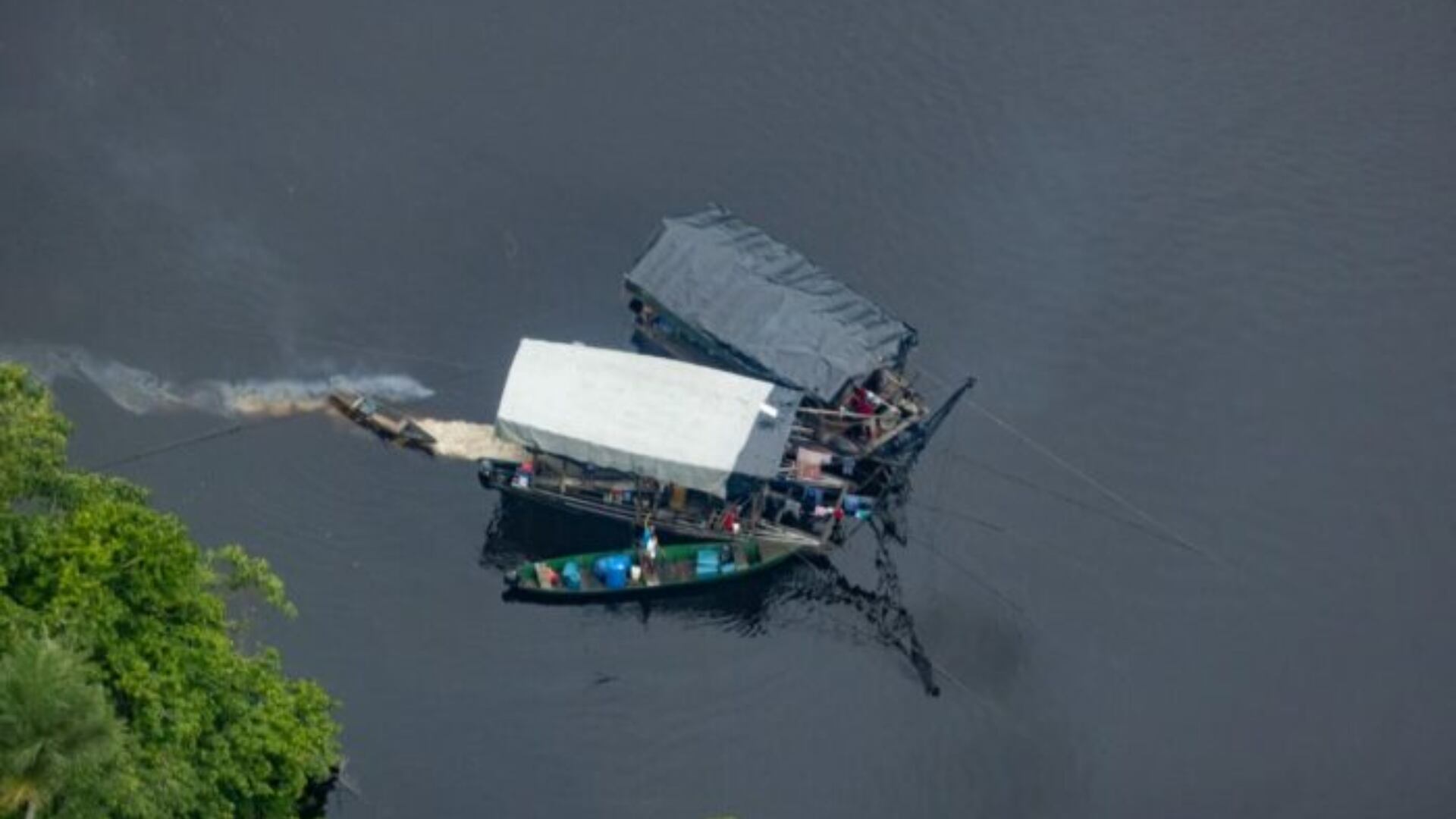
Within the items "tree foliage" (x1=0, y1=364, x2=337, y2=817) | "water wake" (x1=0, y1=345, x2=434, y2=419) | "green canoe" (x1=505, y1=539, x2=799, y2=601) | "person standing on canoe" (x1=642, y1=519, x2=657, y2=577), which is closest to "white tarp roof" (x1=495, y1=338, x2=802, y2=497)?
"person standing on canoe" (x1=642, y1=519, x2=657, y2=577)

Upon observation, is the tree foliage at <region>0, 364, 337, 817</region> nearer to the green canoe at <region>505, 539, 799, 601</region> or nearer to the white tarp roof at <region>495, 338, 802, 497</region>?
the green canoe at <region>505, 539, 799, 601</region>

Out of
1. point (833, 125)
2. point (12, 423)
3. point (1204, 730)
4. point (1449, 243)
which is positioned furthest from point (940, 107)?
point (12, 423)

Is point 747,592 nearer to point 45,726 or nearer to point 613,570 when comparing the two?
point 613,570

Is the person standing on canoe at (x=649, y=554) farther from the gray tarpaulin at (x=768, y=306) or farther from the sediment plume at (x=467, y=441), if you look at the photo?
the gray tarpaulin at (x=768, y=306)

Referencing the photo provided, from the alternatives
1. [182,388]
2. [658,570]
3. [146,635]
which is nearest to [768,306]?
[658,570]

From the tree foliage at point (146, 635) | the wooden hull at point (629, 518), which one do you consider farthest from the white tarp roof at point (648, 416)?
the tree foliage at point (146, 635)

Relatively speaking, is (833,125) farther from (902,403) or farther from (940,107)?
(902,403)
